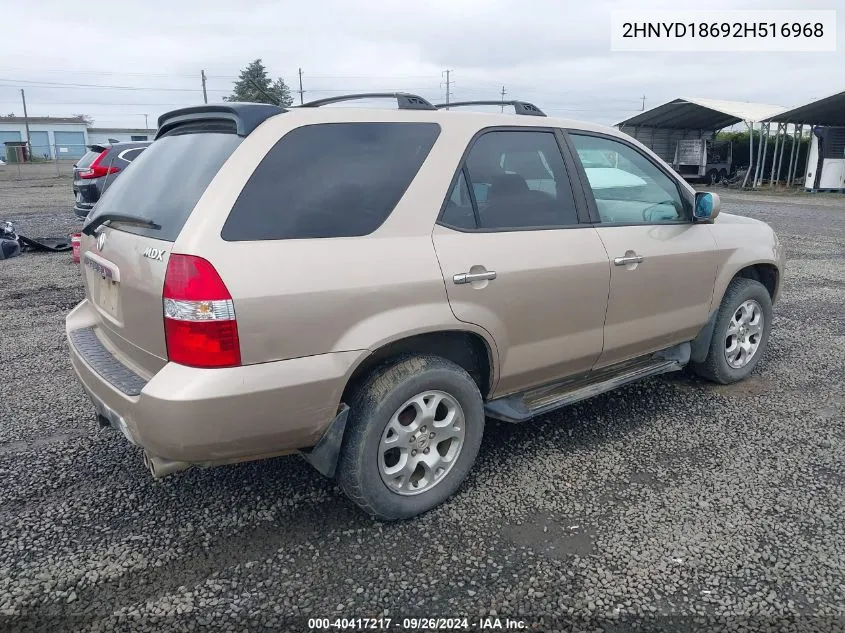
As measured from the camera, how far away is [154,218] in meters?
2.78

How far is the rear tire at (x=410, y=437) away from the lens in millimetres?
2820

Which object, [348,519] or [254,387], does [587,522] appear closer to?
[348,519]

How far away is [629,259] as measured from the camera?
3.69 metres

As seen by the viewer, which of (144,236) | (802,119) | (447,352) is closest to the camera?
(144,236)

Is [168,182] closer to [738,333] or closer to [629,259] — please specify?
[629,259]

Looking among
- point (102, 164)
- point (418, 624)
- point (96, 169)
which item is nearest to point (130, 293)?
point (418, 624)

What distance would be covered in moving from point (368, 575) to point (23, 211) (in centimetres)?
1768

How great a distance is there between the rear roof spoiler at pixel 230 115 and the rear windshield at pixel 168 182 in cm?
6

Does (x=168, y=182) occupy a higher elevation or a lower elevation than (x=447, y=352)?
higher

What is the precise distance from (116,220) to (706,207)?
3.30 meters

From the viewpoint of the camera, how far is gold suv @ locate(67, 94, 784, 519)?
98.1 inches

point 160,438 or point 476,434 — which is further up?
point 160,438

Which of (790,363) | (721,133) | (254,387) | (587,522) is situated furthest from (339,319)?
(721,133)

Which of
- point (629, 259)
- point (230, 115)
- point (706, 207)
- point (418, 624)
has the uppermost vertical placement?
point (230, 115)
